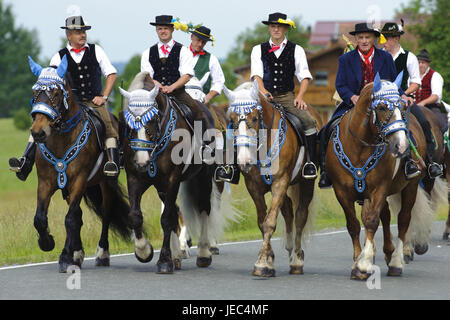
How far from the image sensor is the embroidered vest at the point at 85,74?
38.9 ft

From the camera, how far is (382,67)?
11508 mm

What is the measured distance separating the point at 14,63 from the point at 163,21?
105426mm

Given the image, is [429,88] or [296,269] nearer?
[296,269]

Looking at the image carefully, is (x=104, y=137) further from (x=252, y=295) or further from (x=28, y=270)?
(x=252, y=295)

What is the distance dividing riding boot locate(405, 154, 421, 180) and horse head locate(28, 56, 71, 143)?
4.19 meters

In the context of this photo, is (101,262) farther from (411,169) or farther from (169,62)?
(411,169)

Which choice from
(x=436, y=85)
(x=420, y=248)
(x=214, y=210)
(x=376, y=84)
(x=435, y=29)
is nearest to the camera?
(x=376, y=84)

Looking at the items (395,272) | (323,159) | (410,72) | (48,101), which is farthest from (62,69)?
(410,72)

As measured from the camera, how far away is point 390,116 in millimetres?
9906

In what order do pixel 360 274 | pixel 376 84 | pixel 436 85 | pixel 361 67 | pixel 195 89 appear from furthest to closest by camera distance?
1. pixel 436 85
2. pixel 195 89
3. pixel 361 67
4. pixel 360 274
5. pixel 376 84

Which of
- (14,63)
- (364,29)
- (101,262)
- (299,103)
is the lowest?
(101,262)
